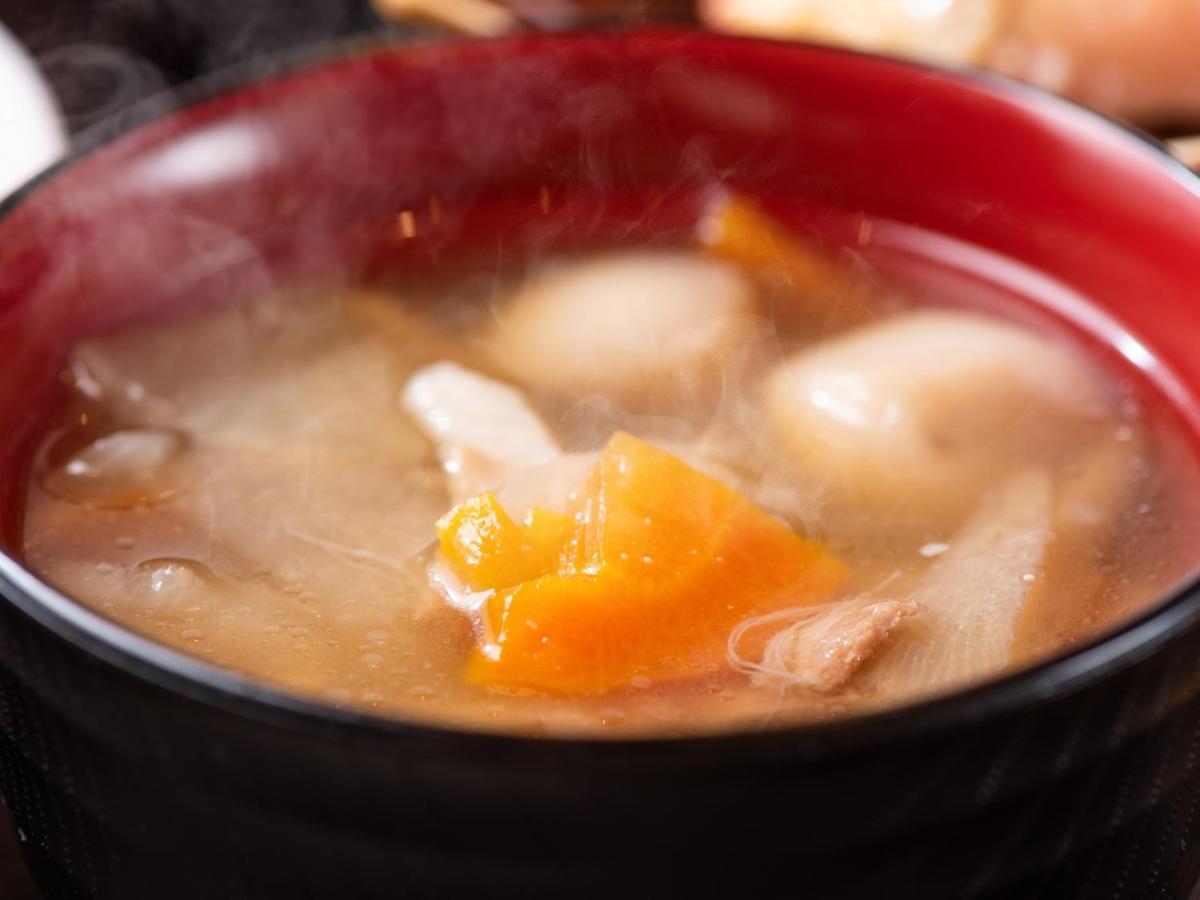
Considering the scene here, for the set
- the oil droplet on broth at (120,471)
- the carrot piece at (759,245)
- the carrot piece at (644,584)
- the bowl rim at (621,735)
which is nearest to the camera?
the bowl rim at (621,735)

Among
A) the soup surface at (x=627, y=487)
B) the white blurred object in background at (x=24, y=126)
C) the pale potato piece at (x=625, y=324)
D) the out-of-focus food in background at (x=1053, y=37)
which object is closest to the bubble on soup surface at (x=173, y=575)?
the soup surface at (x=627, y=487)

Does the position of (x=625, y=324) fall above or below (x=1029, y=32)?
below

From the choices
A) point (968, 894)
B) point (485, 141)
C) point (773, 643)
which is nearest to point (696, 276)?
point (485, 141)

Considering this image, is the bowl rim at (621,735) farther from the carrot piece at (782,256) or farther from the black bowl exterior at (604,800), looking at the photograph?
the carrot piece at (782,256)

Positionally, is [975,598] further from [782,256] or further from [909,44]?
[909,44]

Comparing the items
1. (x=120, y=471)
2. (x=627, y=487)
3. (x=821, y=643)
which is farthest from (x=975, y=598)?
(x=120, y=471)

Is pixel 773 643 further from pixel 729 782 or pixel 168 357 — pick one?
pixel 168 357
